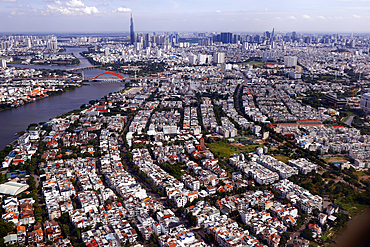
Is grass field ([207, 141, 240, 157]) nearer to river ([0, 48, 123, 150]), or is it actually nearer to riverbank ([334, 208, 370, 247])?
riverbank ([334, 208, 370, 247])

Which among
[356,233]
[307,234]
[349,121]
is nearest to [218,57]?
[349,121]

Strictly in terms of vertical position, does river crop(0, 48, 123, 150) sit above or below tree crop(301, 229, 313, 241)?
above

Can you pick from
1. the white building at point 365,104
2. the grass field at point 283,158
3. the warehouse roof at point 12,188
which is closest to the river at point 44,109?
the warehouse roof at point 12,188

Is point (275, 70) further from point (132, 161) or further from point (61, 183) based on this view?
point (61, 183)

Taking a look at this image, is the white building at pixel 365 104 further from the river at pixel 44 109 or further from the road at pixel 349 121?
the river at pixel 44 109

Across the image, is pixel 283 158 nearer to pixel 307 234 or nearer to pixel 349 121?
pixel 307 234

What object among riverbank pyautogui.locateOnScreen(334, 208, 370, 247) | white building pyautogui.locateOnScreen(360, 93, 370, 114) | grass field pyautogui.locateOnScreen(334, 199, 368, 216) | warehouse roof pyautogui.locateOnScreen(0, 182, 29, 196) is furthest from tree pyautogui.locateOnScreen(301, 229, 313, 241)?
white building pyautogui.locateOnScreen(360, 93, 370, 114)
